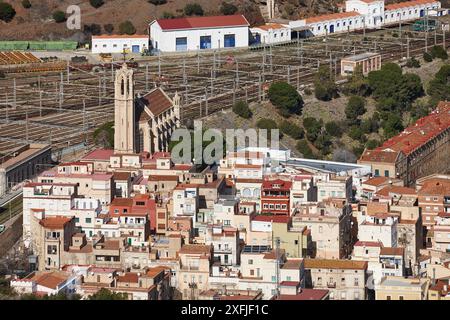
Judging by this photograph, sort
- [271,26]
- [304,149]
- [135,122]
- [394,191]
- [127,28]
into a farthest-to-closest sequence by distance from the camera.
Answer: [271,26] < [127,28] < [304,149] < [135,122] < [394,191]

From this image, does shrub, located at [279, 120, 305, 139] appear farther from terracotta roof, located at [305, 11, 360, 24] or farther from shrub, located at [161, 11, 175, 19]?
terracotta roof, located at [305, 11, 360, 24]

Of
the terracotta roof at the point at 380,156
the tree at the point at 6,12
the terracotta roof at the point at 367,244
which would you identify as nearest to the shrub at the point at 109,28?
the tree at the point at 6,12

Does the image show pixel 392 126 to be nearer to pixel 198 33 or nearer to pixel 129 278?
pixel 198 33

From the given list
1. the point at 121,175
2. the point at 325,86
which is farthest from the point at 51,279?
the point at 325,86

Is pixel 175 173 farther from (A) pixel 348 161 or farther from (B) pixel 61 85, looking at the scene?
(B) pixel 61 85

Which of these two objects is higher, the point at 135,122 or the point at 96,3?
the point at 96,3

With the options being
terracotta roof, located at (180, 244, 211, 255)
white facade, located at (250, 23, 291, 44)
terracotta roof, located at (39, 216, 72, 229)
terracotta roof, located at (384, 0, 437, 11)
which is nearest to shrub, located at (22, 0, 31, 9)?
white facade, located at (250, 23, 291, 44)

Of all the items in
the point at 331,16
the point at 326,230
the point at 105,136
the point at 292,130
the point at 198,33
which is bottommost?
the point at 326,230
